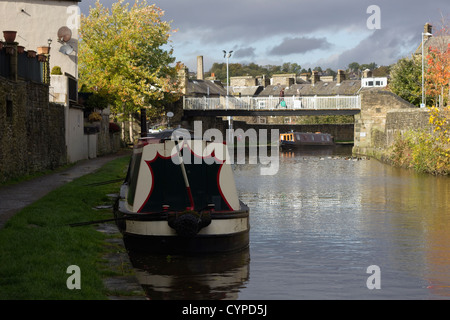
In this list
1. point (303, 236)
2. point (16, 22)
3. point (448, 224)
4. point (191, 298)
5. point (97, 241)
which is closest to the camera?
point (191, 298)

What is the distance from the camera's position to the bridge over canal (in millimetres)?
56656

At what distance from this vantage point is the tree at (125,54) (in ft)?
144

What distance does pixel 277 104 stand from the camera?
203ft

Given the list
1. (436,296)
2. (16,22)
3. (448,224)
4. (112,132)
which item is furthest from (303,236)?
(112,132)

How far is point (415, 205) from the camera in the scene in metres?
19.8

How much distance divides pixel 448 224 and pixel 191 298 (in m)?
9.18

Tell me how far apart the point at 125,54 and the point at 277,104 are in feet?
71.1

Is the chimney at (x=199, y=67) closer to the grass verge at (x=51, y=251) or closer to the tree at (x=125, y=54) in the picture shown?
the tree at (x=125, y=54)

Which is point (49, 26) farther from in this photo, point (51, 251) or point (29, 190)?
point (51, 251)

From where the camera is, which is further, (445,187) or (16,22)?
(16,22)

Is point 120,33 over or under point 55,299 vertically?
over

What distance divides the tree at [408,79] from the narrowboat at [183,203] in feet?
154
